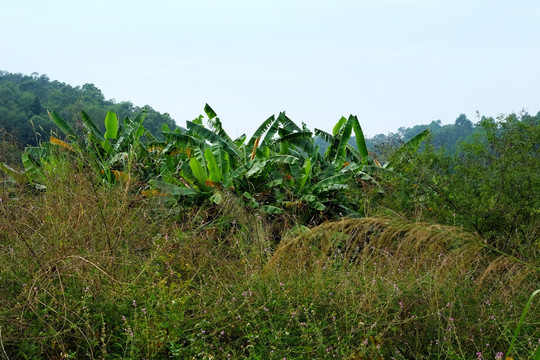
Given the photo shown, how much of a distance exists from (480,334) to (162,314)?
2204 millimetres

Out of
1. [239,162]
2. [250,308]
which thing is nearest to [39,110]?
[239,162]

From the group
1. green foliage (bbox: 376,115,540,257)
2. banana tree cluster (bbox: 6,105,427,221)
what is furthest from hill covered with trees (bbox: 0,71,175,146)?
green foliage (bbox: 376,115,540,257)

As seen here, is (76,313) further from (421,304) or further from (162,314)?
(421,304)

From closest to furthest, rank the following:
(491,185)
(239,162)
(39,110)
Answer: (491,185), (239,162), (39,110)

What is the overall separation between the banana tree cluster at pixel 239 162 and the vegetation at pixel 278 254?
33 millimetres

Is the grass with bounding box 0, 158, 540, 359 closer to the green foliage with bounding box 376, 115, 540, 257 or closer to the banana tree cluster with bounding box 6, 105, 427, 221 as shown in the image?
the green foliage with bounding box 376, 115, 540, 257

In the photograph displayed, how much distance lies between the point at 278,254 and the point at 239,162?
4.98m

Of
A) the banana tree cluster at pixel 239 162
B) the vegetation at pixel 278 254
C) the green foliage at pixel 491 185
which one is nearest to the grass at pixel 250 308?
the vegetation at pixel 278 254

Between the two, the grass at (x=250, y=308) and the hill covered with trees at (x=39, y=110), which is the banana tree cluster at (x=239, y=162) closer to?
the grass at (x=250, y=308)

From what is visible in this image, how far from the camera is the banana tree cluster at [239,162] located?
24.4ft

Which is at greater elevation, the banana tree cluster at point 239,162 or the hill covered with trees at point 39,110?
the hill covered with trees at point 39,110

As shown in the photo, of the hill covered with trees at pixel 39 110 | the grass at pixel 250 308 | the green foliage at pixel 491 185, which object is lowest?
the grass at pixel 250 308

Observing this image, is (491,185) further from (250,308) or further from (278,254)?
(250,308)

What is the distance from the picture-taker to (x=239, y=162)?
8367mm
